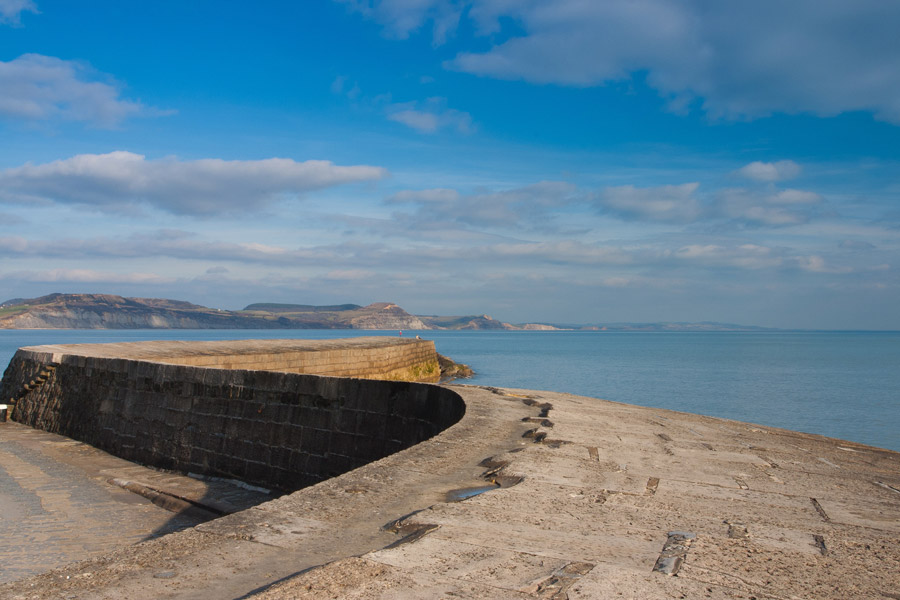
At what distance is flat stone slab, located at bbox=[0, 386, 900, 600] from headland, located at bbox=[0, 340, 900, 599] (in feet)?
0.04

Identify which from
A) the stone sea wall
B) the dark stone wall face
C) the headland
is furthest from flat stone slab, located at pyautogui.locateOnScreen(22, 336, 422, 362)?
the headland

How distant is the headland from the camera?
2.63 meters

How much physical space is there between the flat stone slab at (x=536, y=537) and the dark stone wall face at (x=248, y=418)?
7.21 feet

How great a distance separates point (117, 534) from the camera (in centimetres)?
710

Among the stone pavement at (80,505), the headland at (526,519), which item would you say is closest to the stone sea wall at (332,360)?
the stone pavement at (80,505)

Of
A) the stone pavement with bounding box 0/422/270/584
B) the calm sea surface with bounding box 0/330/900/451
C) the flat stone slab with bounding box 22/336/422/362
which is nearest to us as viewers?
the stone pavement with bounding box 0/422/270/584

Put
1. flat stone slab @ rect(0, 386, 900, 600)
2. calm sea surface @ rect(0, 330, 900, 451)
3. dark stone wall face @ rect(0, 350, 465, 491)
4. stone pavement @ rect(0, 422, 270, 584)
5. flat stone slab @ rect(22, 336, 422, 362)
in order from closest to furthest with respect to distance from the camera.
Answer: flat stone slab @ rect(0, 386, 900, 600) → stone pavement @ rect(0, 422, 270, 584) → dark stone wall face @ rect(0, 350, 465, 491) → flat stone slab @ rect(22, 336, 422, 362) → calm sea surface @ rect(0, 330, 900, 451)

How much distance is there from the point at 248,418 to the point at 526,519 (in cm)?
658

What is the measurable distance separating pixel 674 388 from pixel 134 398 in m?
35.7

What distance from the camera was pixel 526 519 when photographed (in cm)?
360

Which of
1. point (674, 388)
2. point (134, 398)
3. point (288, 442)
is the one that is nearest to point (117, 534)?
point (288, 442)

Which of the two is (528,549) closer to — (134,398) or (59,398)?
(134,398)

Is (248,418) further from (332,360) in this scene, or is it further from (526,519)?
(332,360)

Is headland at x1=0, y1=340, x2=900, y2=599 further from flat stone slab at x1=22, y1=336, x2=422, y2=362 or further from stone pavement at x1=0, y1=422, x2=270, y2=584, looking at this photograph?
flat stone slab at x1=22, y1=336, x2=422, y2=362
